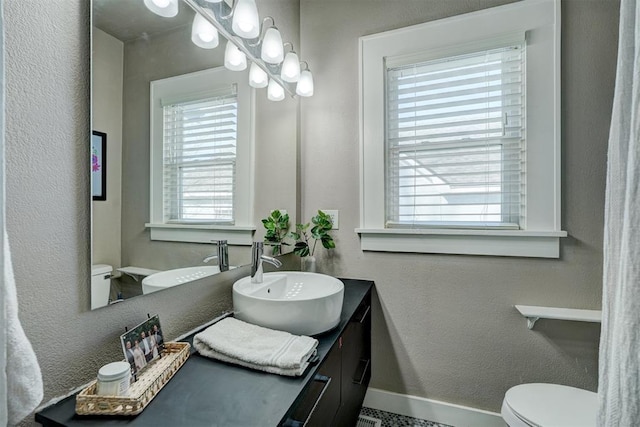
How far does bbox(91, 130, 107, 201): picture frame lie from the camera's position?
0.77 metres

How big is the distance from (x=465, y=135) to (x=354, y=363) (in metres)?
1.23

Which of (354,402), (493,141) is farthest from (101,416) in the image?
(493,141)

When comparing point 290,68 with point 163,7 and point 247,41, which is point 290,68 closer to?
point 247,41

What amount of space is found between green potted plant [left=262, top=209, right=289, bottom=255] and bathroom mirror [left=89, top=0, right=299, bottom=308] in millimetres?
417

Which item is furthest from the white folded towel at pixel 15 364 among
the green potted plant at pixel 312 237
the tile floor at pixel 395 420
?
the tile floor at pixel 395 420

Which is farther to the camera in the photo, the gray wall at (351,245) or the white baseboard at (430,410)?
the white baseboard at (430,410)

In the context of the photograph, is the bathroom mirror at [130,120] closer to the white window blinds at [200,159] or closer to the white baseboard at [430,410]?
the white window blinds at [200,159]

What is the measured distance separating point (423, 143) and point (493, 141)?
331 millimetres

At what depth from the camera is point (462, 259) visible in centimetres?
157

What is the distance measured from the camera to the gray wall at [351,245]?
0.65 meters

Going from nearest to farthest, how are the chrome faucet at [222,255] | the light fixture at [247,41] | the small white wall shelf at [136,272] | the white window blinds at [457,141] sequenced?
1. the small white wall shelf at [136,272]
2. the light fixture at [247,41]
3. the chrome faucet at [222,255]
4. the white window blinds at [457,141]

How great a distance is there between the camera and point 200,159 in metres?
1.17

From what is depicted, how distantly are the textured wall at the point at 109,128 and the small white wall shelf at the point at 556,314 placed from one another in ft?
5.53

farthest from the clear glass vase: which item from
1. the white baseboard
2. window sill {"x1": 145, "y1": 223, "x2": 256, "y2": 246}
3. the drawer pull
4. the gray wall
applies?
the drawer pull
